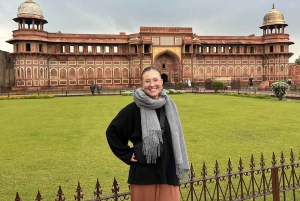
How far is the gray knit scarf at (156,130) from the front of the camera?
2346mm

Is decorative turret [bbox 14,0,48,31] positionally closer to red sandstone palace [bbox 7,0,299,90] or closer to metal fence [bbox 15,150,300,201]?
red sandstone palace [bbox 7,0,299,90]

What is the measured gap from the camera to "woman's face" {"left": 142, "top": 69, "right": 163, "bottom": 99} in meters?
2.48

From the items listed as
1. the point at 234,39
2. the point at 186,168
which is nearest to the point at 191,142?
the point at 186,168

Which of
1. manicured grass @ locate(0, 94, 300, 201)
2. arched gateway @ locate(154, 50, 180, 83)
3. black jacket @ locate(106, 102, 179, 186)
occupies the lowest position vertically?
manicured grass @ locate(0, 94, 300, 201)

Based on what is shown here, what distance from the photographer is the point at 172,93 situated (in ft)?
84.2

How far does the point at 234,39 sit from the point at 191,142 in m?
34.0

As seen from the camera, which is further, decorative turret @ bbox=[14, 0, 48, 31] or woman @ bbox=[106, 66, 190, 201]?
decorative turret @ bbox=[14, 0, 48, 31]

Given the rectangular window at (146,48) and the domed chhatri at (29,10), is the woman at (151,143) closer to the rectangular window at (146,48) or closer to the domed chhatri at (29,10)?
the rectangular window at (146,48)

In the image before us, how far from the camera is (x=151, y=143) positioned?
2.34 meters

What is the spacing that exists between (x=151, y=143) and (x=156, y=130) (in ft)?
0.38

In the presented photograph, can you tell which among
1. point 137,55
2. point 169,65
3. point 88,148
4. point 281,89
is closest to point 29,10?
point 137,55

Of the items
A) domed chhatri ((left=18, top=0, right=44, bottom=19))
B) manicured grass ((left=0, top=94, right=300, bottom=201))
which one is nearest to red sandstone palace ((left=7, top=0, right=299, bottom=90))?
domed chhatri ((left=18, top=0, right=44, bottom=19))

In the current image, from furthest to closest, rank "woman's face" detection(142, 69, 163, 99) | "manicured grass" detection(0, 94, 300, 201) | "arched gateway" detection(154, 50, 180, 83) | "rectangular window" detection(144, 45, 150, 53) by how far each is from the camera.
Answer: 1. "arched gateway" detection(154, 50, 180, 83)
2. "rectangular window" detection(144, 45, 150, 53)
3. "manicured grass" detection(0, 94, 300, 201)
4. "woman's face" detection(142, 69, 163, 99)

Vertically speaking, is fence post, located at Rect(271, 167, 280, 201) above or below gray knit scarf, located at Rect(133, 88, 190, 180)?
below
